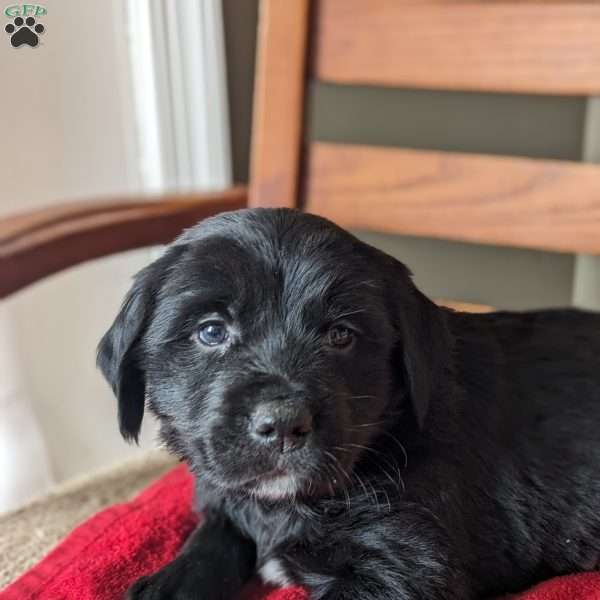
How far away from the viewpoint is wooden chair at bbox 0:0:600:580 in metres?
1.71

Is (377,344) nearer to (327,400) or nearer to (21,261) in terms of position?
(327,400)

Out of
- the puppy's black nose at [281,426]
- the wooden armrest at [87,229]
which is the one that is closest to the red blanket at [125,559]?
the puppy's black nose at [281,426]

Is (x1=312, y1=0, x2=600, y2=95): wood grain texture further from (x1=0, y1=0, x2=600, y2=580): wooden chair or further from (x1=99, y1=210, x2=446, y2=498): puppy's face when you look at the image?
(x1=99, y1=210, x2=446, y2=498): puppy's face

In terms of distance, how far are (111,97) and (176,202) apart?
50 centimetres

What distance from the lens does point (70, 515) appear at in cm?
159

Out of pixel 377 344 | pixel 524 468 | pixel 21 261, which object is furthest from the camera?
pixel 21 261

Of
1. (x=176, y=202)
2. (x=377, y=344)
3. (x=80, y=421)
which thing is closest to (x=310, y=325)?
(x=377, y=344)

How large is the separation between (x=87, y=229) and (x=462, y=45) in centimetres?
84

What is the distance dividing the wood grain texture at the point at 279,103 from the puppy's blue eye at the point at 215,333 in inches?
31.6

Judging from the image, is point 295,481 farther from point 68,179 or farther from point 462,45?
point 68,179

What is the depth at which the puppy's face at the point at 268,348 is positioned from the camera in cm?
107

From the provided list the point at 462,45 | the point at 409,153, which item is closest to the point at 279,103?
the point at 409,153

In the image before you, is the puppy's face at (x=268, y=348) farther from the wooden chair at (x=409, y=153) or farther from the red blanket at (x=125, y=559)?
the wooden chair at (x=409, y=153)

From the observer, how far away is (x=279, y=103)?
1912 mm
